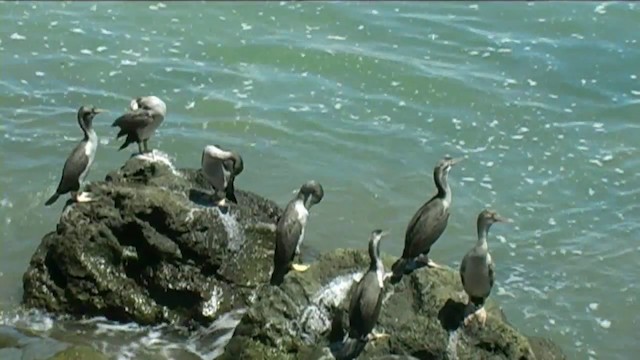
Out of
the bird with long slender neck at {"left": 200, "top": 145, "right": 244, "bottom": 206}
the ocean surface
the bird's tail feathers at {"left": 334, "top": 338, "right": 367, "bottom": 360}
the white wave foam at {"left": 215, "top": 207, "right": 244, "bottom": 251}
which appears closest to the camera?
the bird's tail feathers at {"left": 334, "top": 338, "right": 367, "bottom": 360}

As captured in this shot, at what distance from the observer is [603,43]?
74.4 feet

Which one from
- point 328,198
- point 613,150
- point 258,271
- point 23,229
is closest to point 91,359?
point 258,271

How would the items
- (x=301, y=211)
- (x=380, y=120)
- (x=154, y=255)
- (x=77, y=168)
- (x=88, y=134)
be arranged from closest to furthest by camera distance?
1. (x=301, y=211)
2. (x=154, y=255)
3. (x=77, y=168)
4. (x=88, y=134)
5. (x=380, y=120)

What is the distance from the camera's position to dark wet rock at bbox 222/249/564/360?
9469mm

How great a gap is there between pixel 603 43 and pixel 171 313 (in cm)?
1439

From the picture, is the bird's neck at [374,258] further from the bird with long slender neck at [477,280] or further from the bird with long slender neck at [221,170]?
the bird with long slender neck at [221,170]

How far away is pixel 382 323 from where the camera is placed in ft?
31.6

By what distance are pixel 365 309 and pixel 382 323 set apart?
60 centimetres

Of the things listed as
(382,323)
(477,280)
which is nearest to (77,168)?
(382,323)

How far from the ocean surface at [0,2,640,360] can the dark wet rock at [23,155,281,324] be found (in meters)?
0.30

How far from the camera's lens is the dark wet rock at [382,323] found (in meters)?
9.47

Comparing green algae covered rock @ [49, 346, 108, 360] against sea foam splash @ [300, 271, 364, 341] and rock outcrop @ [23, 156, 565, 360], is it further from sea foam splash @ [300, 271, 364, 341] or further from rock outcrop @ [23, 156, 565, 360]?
sea foam splash @ [300, 271, 364, 341]

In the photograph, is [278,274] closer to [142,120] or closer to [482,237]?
[482,237]

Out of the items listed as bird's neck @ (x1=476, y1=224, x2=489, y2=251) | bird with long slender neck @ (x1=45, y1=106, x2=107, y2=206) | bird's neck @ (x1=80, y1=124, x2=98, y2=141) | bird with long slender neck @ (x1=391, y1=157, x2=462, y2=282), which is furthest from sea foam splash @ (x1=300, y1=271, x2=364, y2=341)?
bird's neck @ (x1=80, y1=124, x2=98, y2=141)
